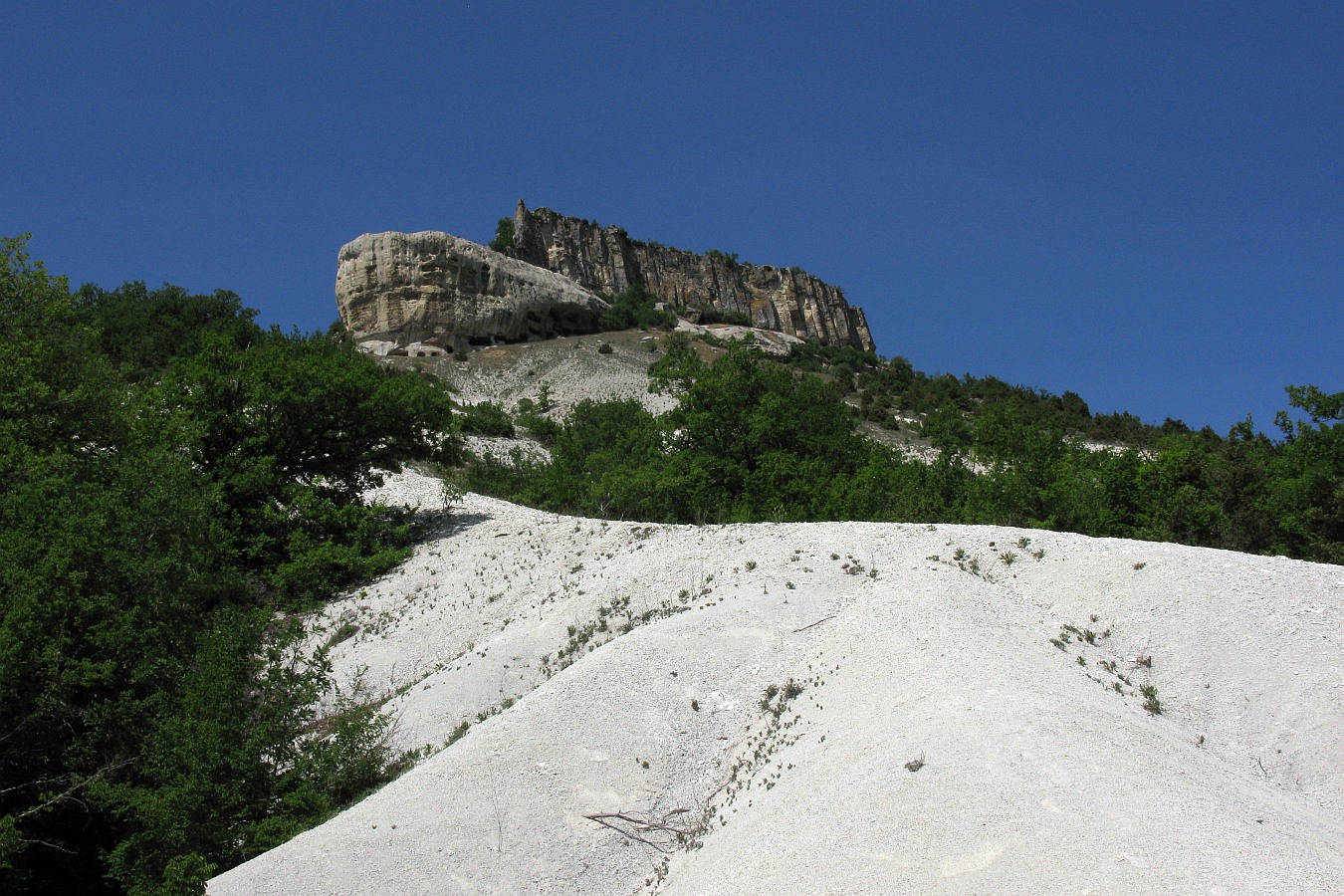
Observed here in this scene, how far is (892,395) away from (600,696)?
58.7 m

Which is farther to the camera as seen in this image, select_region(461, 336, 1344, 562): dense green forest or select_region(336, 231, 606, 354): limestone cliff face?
select_region(336, 231, 606, 354): limestone cliff face

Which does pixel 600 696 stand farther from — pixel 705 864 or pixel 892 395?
pixel 892 395

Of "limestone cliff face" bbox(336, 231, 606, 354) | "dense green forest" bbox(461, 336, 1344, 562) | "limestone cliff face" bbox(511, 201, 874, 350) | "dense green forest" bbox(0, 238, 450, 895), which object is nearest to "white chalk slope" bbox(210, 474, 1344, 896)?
"dense green forest" bbox(0, 238, 450, 895)

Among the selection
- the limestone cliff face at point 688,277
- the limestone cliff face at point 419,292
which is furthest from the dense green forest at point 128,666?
the limestone cliff face at point 688,277

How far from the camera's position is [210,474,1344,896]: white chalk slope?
7.91m

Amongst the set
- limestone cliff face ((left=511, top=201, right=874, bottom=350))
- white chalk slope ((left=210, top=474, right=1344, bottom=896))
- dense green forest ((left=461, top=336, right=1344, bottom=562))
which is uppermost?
limestone cliff face ((left=511, top=201, right=874, bottom=350))

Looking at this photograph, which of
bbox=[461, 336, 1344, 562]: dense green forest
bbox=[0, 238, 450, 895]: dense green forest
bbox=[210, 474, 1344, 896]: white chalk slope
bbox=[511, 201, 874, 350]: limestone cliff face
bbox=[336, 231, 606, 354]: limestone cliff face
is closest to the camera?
bbox=[210, 474, 1344, 896]: white chalk slope

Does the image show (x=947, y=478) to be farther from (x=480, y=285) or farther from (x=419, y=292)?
(x=480, y=285)

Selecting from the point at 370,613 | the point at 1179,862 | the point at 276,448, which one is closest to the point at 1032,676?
the point at 1179,862

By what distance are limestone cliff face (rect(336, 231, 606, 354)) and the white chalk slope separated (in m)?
51.7

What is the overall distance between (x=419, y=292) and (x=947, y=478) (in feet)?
157

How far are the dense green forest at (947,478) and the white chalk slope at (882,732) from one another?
788 cm

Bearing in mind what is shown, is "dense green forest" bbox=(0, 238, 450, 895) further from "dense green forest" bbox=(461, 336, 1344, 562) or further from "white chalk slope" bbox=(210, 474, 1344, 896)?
"dense green forest" bbox=(461, 336, 1344, 562)

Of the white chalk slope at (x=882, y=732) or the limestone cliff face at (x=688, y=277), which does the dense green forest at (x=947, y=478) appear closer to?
the white chalk slope at (x=882, y=732)
